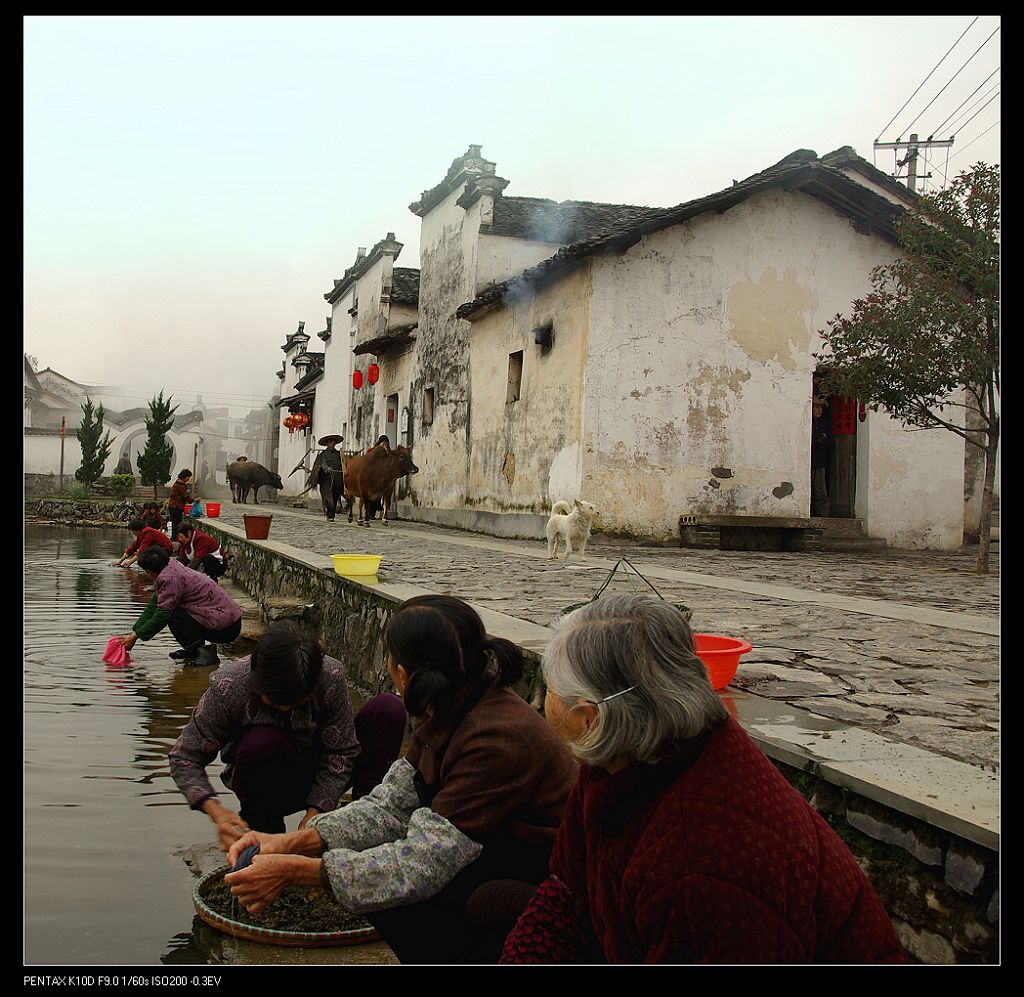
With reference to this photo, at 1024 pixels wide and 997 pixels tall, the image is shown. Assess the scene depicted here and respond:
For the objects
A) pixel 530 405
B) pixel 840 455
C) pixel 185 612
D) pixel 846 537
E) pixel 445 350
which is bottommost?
pixel 185 612

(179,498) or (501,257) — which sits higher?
(501,257)

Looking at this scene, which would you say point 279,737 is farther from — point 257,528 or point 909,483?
point 909,483

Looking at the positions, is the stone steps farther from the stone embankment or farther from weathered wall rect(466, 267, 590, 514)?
weathered wall rect(466, 267, 590, 514)

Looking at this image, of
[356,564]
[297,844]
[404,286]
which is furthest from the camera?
[404,286]

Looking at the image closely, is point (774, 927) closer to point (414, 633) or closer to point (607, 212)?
point (414, 633)

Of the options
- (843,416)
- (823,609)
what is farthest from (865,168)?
(823,609)

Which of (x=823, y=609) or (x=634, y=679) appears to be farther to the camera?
(x=823, y=609)

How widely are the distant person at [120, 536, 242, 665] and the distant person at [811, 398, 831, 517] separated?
32.8 ft

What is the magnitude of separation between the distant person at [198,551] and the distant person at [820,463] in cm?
Answer: 886

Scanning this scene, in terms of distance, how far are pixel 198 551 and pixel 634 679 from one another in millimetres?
9256

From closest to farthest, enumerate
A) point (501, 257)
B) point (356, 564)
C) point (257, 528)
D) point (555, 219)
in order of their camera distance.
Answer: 1. point (356, 564)
2. point (257, 528)
3. point (501, 257)
4. point (555, 219)

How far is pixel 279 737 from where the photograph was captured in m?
3.07
